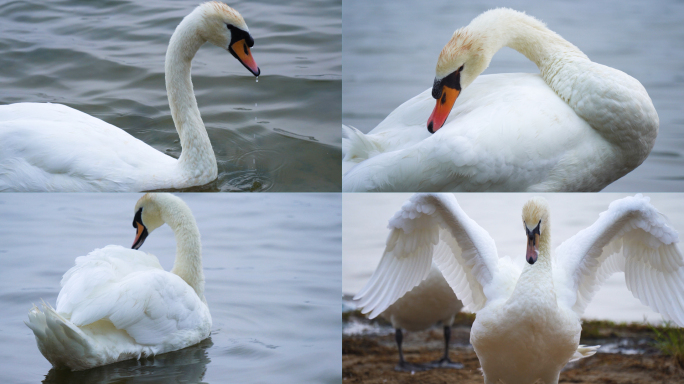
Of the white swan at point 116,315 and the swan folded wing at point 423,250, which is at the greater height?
the swan folded wing at point 423,250

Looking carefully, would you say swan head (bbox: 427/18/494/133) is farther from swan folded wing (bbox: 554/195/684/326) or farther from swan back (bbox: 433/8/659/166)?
swan folded wing (bbox: 554/195/684/326)

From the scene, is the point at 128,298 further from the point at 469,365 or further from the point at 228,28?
the point at 469,365

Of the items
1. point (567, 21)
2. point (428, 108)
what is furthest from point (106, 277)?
point (567, 21)

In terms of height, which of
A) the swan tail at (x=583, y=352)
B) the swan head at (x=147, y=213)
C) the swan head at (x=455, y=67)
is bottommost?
the swan tail at (x=583, y=352)

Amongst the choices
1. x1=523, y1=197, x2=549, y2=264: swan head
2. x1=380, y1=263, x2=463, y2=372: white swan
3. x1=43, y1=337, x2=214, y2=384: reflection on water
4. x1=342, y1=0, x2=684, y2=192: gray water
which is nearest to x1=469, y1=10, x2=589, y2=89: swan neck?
x1=523, y1=197, x2=549, y2=264: swan head

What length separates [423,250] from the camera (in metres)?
3.07

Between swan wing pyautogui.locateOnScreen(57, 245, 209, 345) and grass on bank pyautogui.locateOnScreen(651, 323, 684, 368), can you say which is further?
grass on bank pyautogui.locateOnScreen(651, 323, 684, 368)

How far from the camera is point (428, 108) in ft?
9.33

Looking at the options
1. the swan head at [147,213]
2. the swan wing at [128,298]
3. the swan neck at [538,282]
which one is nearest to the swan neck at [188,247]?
the swan head at [147,213]

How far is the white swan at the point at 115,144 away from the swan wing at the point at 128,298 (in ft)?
1.67

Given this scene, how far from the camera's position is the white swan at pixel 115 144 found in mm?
2738

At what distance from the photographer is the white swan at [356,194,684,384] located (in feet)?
8.70

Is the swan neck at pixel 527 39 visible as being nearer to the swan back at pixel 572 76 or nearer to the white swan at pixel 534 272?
the swan back at pixel 572 76

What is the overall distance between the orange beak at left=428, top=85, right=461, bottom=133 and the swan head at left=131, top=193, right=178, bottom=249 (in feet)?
5.73
